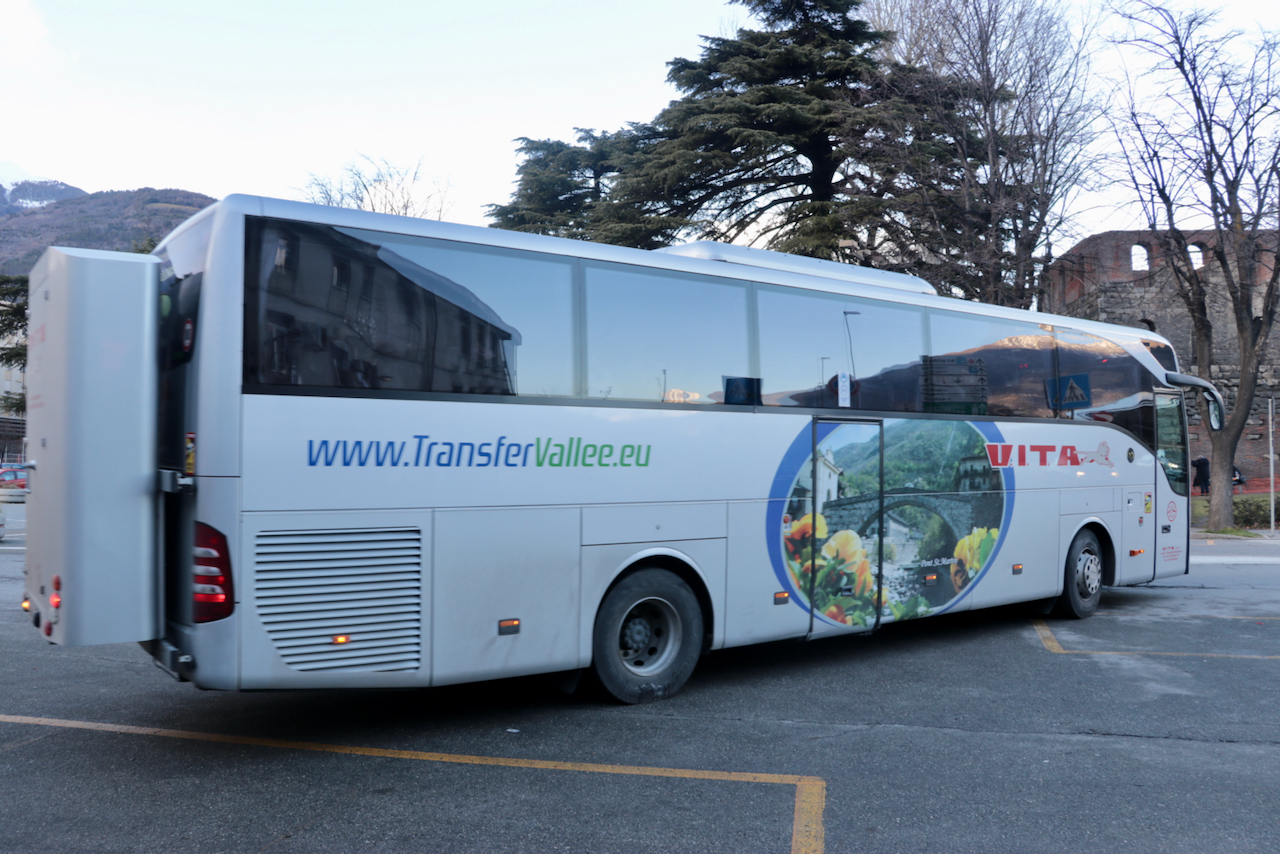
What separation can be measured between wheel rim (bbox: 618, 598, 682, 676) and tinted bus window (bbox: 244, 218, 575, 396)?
5.63 feet

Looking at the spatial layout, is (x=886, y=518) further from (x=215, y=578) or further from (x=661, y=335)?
(x=215, y=578)

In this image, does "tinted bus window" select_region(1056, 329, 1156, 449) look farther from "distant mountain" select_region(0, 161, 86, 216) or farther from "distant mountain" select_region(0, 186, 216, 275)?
"distant mountain" select_region(0, 161, 86, 216)

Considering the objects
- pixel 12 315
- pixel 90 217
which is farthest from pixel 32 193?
pixel 12 315

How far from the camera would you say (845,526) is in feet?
26.1

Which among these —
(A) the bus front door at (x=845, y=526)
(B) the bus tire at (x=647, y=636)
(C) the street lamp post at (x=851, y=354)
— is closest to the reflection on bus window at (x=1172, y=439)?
(A) the bus front door at (x=845, y=526)

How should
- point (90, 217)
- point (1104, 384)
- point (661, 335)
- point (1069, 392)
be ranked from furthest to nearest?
point (90, 217) → point (1104, 384) → point (1069, 392) → point (661, 335)

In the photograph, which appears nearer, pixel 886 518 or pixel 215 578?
pixel 215 578

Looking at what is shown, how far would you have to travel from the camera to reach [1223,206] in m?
20.4

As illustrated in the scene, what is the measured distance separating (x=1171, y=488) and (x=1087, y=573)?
210cm

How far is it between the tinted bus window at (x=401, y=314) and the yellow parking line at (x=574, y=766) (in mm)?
2102

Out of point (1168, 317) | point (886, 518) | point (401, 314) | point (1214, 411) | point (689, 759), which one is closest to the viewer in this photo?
point (689, 759)

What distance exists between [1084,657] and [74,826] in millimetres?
7476

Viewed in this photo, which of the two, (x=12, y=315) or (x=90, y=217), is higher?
(x=90, y=217)

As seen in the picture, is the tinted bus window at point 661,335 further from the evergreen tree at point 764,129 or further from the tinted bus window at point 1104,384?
the evergreen tree at point 764,129
